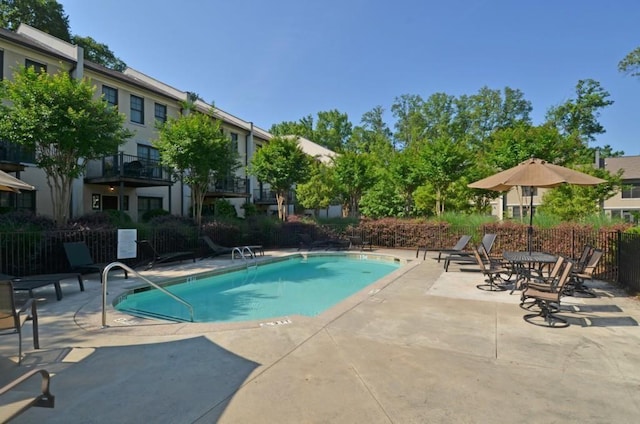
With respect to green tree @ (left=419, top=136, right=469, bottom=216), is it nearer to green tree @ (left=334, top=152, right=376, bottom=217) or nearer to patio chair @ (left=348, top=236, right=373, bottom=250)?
green tree @ (left=334, top=152, right=376, bottom=217)

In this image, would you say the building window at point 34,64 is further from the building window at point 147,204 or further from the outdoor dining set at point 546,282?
the outdoor dining set at point 546,282

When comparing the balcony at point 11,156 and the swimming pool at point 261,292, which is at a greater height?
the balcony at point 11,156

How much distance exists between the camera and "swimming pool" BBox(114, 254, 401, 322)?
295 inches

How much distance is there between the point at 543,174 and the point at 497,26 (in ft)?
32.7

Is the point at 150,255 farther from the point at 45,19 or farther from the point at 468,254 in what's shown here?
the point at 45,19

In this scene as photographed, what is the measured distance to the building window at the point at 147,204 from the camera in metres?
20.9

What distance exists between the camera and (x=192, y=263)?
474 inches

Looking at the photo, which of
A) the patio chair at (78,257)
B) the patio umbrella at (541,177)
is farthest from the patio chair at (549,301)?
the patio chair at (78,257)

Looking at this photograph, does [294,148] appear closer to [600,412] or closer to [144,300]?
[144,300]

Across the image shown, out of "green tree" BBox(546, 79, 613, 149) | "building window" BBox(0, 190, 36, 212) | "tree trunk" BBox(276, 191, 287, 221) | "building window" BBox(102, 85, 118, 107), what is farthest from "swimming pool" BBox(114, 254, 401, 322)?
"green tree" BBox(546, 79, 613, 149)

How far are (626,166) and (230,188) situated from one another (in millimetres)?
38935

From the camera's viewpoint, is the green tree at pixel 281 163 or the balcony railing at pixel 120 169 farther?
the green tree at pixel 281 163

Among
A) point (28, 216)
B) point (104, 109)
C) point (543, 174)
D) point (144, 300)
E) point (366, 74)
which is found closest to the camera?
point (543, 174)

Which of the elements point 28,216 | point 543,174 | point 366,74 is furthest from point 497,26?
point 28,216
